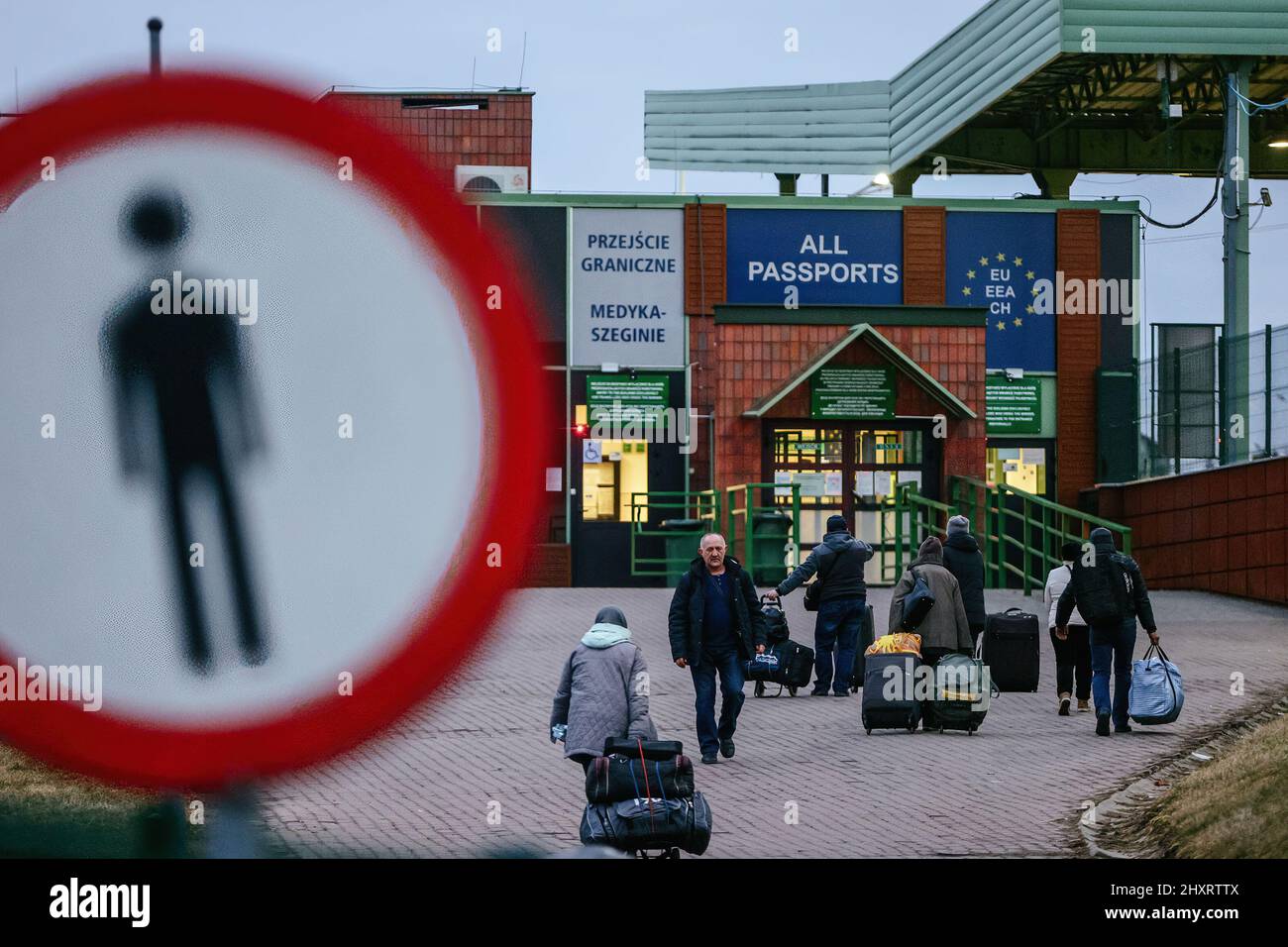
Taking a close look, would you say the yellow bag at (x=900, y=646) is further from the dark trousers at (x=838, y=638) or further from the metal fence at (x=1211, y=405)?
the metal fence at (x=1211, y=405)

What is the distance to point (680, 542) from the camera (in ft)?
100

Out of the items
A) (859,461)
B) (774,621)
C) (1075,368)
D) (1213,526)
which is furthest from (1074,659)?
(1075,368)

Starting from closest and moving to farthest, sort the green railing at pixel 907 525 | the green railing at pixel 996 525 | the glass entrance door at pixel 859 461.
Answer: the green railing at pixel 996 525
the green railing at pixel 907 525
the glass entrance door at pixel 859 461

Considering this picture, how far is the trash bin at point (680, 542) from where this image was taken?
99.2ft

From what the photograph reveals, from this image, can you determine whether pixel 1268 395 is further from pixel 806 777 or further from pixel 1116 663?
pixel 806 777

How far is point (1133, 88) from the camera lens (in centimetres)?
3606

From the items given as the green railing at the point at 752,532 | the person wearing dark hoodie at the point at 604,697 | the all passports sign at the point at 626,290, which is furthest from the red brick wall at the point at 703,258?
the person wearing dark hoodie at the point at 604,697

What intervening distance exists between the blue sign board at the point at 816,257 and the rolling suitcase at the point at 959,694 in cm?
1868

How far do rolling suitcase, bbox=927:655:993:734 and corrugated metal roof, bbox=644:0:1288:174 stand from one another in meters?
19.7

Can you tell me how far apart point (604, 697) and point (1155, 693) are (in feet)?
23.9

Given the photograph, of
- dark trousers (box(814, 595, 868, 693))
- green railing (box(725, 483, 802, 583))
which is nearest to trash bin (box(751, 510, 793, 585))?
green railing (box(725, 483, 802, 583))

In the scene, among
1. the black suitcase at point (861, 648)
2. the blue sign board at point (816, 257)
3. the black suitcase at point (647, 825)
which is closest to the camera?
the black suitcase at point (647, 825)
